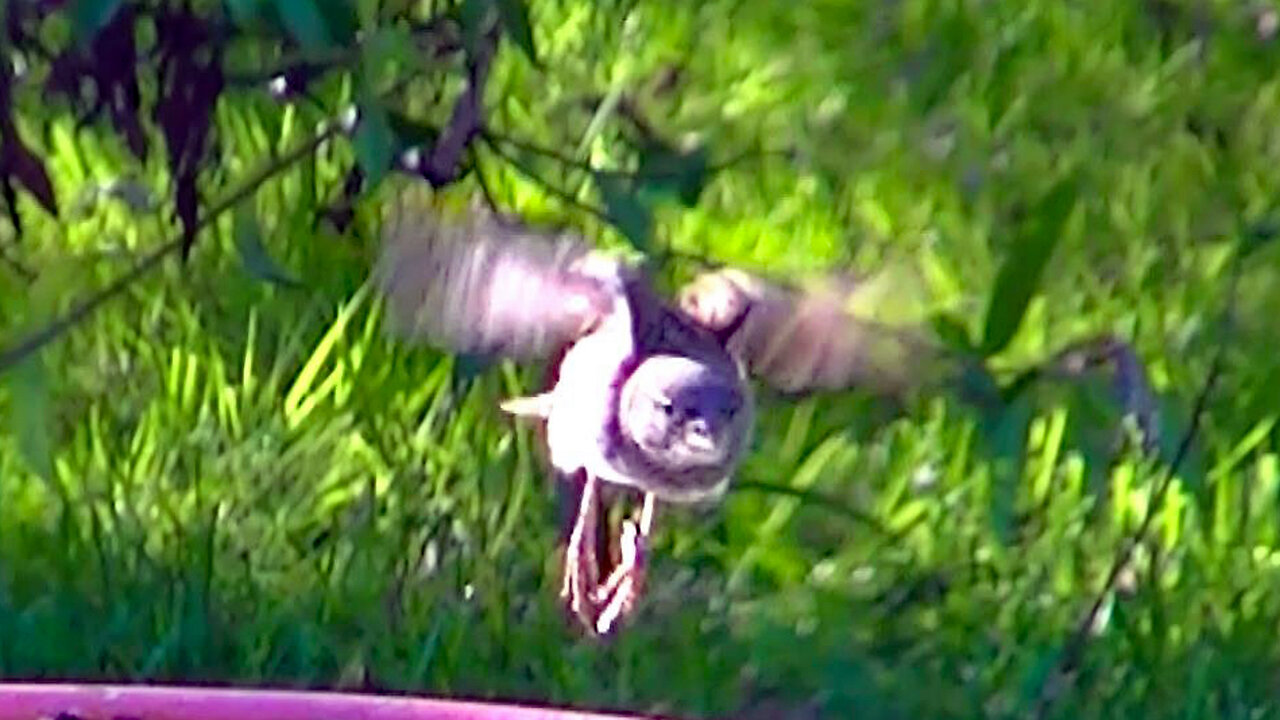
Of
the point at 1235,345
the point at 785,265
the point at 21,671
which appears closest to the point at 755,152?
the point at 785,265

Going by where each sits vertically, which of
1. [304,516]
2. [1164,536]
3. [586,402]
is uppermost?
[586,402]

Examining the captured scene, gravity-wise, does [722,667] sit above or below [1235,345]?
below

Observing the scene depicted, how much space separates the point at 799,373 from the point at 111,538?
86 cm

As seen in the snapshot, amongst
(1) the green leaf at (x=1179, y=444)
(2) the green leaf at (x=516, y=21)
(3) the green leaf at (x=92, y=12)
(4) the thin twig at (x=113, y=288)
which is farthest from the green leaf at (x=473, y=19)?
(1) the green leaf at (x=1179, y=444)

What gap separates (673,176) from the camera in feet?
6.96

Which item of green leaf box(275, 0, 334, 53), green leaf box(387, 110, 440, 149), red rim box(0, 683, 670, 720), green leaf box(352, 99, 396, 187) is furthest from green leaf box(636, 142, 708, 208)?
red rim box(0, 683, 670, 720)

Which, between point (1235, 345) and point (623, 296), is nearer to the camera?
→ point (623, 296)

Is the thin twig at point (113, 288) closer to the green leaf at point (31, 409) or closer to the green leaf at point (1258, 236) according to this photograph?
the green leaf at point (31, 409)

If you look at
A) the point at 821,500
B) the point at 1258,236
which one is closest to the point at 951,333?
the point at 1258,236

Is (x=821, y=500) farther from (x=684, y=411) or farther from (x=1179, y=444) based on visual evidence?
(x=684, y=411)

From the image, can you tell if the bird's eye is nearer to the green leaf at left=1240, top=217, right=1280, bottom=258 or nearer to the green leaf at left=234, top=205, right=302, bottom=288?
the green leaf at left=234, top=205, right=302, bottom=288

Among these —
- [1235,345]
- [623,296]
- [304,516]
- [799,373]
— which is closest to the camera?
[623,296]

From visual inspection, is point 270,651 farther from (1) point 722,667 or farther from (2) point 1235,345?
(2) point 1235,345

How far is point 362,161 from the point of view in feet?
6.23
